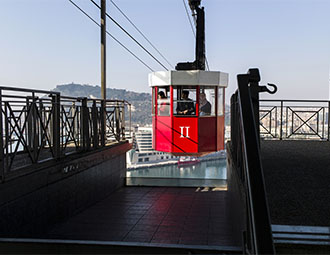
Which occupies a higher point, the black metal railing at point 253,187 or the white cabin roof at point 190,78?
the white cabin roof at point 190,78

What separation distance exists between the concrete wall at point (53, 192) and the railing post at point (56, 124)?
0.21 m

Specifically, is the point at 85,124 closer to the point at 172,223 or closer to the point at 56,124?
the point at 56,124

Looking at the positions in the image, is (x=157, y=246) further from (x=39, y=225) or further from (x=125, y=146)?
(x=125, y=146)

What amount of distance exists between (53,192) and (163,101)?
582 cm

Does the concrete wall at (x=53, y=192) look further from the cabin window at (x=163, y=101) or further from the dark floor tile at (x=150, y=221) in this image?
the cabin window at (x=163, y=101)

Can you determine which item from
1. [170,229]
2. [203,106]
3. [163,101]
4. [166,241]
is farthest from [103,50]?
[166,241]

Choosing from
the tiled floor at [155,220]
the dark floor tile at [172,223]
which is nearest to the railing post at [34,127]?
the tiled floor at [155,220]

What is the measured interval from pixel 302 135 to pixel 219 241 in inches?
211

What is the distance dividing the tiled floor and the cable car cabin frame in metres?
2.29

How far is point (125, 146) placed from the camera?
34.1 feet

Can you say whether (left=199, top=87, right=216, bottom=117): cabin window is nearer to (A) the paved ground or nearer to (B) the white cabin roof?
(B) the white cabin roof

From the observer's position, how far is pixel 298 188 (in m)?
3.51

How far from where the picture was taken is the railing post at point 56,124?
6.26 m

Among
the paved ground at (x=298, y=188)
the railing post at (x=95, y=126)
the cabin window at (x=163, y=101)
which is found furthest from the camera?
the cabin window at (x=163, y=101)
